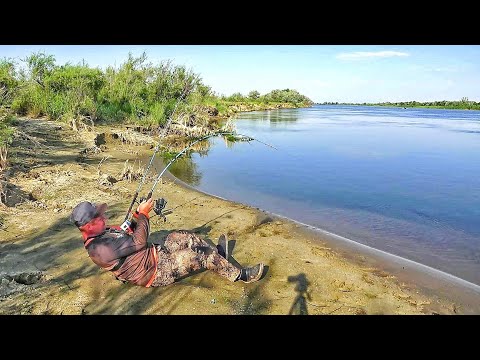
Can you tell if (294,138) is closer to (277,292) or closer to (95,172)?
(95,172)

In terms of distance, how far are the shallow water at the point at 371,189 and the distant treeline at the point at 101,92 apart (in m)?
4.46

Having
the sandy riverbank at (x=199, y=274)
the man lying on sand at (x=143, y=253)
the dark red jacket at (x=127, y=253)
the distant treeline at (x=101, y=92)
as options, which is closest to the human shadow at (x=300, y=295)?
the sandy riverbank at (x=199, y=274)

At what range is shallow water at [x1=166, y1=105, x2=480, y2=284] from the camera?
28.4 feet

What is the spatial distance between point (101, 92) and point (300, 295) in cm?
2050

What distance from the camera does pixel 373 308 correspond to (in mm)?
5254

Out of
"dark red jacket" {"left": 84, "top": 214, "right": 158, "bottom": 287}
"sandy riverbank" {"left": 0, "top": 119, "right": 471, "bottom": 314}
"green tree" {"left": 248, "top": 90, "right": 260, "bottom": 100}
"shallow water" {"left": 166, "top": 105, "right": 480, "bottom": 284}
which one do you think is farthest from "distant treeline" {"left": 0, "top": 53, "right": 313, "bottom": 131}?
"green tree" {"left": 248, "top": 90, "right": 260, "bottom": 100}

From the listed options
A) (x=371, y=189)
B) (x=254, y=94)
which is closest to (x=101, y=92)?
(x=371, y=189)

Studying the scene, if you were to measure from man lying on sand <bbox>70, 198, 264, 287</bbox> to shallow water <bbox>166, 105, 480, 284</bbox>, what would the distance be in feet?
13.8

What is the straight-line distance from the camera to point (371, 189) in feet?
45.1

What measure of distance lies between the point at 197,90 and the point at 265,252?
27987 millimetres

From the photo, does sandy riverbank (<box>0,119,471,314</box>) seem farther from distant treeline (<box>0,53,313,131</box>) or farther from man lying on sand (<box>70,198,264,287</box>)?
distant treeline (<box>0,53,313,131</box>)

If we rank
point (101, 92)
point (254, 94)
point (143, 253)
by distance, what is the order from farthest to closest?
point (254, 94), point (101, 92), point (143, 253)

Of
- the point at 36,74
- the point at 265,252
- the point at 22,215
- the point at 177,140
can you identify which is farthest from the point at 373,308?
the point at 36,74

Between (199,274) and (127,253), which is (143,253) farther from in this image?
(199,274)
